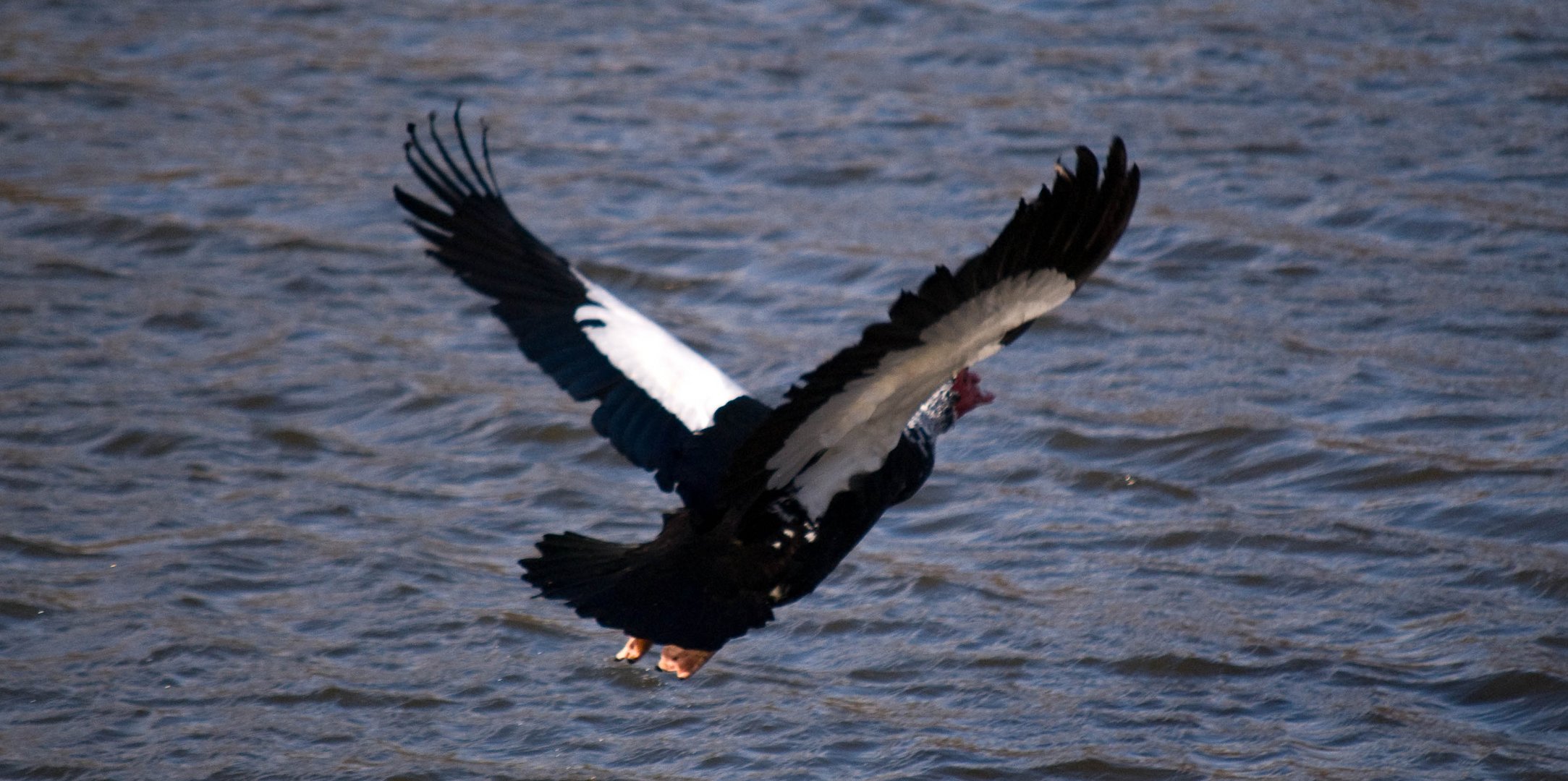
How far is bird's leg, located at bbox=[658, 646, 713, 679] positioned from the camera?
396 cm

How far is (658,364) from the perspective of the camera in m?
4.17

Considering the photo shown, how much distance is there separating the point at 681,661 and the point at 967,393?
964 mm

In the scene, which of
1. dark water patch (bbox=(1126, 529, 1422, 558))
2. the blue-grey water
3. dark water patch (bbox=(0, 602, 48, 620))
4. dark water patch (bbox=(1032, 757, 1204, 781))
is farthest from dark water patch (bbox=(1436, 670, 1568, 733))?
dark water patch (bbox=(0, 602, 48, 620))

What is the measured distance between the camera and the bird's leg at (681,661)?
396 centimetres

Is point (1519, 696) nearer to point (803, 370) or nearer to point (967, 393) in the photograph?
point (967, 393)

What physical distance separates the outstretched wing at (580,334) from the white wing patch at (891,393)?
0.47m

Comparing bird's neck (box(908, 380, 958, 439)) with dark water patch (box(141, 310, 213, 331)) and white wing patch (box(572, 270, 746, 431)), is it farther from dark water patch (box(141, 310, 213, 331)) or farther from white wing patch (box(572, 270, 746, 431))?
dark water patch (box(141, 310, 213, 331))

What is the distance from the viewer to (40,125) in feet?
27.2

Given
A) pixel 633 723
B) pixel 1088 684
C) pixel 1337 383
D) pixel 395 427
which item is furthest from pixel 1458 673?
pixel 395 427

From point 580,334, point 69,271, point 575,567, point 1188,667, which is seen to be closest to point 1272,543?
point 1188,667

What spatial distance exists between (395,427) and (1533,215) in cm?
413

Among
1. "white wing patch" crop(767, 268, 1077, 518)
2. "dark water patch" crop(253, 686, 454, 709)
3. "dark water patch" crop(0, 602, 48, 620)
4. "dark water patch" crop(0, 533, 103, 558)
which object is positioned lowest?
"dark water patch" crop(253, 686, 454, 709)

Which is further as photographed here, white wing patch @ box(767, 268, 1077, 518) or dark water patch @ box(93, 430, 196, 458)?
dark water patch @ box(93, 430, 196, 458)

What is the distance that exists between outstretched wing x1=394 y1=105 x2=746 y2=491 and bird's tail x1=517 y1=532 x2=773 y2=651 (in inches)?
11.6
